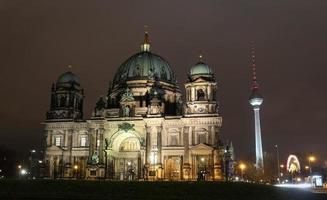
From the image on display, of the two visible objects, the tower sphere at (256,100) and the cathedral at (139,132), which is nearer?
the cathedral at (139,132)

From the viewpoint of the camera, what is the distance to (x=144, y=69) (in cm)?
10375

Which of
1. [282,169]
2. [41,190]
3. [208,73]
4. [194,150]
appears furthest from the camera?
[282,169]

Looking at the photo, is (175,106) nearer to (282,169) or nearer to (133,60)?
(133,60)

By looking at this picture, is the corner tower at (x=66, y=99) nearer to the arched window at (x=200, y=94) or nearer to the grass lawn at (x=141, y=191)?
the arched window at (x=200, y=94)

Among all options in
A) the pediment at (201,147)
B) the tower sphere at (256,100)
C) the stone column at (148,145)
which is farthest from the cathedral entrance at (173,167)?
the tower sphere at (256,100)

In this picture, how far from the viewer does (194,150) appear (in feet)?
275

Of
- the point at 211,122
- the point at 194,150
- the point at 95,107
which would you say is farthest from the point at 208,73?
the point at 95,107

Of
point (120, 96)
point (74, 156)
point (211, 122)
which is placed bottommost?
point (74, 156)

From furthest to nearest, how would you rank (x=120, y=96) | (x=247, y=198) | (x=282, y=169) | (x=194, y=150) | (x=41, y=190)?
1. (x=282, y=169)
2. (x=120, y=96)
3. (x=194, y=150)
4. (x=41, y=190)
5. (x=247, y=198)

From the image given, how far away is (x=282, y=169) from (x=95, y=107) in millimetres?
83554

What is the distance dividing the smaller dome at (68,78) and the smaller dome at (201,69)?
28.5 metres

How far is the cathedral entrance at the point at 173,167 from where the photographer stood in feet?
279

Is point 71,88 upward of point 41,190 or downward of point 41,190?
upward

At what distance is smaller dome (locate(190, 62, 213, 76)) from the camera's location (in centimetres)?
9136
